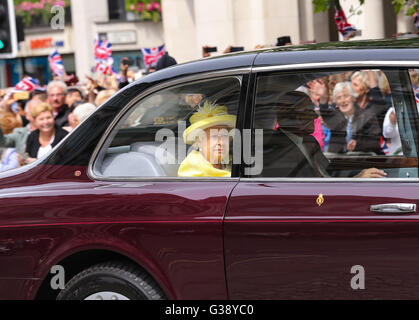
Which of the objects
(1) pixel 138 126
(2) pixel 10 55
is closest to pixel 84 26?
(2) pixel 10 55

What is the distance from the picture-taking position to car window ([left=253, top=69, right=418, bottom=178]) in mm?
4641

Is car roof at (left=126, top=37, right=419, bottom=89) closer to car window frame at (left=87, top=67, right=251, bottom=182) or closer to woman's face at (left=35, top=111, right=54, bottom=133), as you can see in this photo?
car window frame at (left=87, top=67, right=251, bottom=182)

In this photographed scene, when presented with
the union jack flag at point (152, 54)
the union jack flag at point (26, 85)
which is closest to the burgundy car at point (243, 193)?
the union jack flag at point (152, 54)

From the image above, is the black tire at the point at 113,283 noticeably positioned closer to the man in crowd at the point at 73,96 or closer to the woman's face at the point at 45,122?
the woman's face at the point at 45,122

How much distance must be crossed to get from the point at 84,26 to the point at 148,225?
4170cm

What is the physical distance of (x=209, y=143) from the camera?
4988mm

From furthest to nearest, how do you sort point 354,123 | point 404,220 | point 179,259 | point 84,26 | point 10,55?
point 84,26 → point 10,55 → point 354,123 → point 179,259 → point 404,220

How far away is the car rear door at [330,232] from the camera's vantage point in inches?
168

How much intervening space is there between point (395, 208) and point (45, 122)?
6.07 meters

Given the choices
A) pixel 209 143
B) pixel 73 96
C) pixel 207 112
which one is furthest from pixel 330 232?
pixel 73 96

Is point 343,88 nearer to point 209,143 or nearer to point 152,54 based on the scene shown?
point 209,143

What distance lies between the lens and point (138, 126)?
532 centimetres

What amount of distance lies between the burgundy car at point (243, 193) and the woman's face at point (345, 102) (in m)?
0.01
